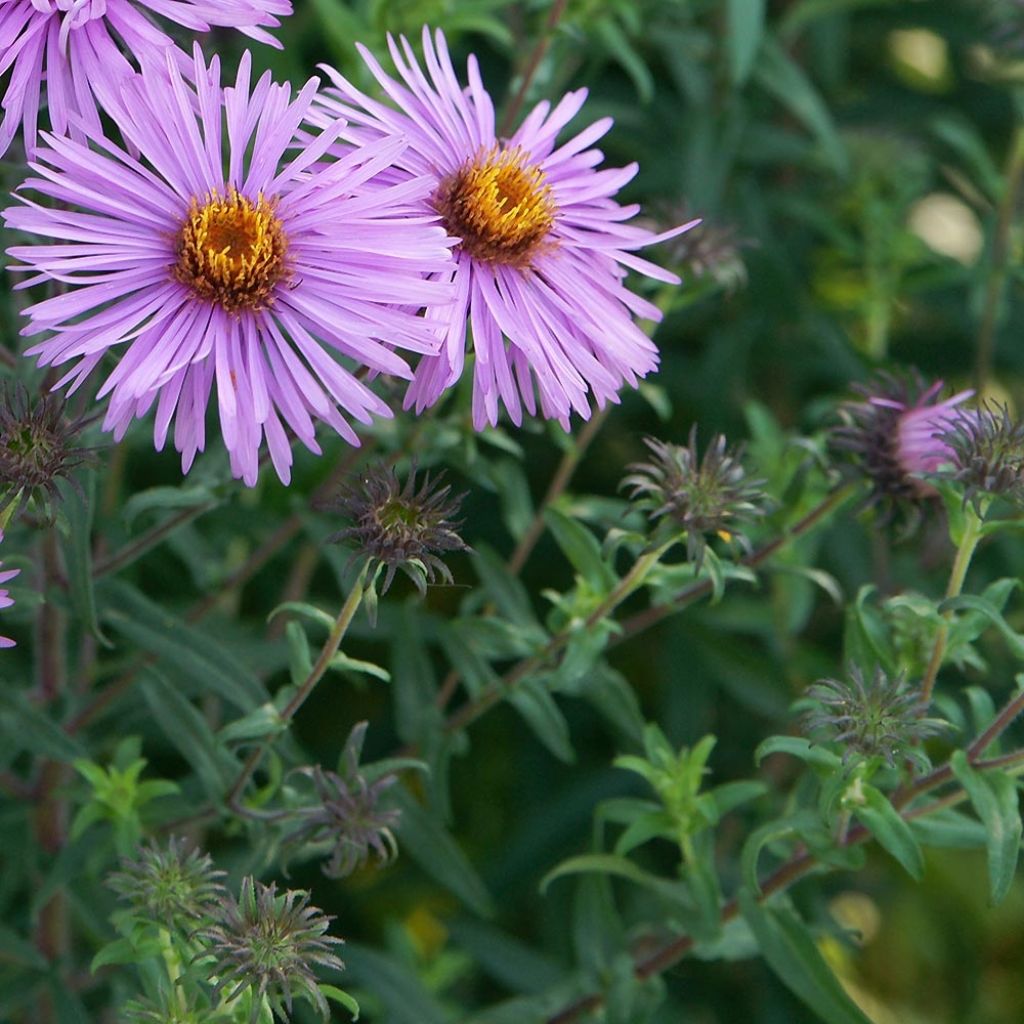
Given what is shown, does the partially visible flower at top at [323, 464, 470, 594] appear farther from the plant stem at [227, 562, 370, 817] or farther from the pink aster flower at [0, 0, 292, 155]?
the pink aster flower at [0, 0, 292, 155]

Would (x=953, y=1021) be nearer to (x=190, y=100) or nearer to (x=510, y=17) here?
(x=510, y=17)

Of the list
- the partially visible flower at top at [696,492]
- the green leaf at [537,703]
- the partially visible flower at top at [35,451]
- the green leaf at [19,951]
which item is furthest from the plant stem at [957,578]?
the green leaf at [19,951]

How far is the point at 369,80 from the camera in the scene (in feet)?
3.43

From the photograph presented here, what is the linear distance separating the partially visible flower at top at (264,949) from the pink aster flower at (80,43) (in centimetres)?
37

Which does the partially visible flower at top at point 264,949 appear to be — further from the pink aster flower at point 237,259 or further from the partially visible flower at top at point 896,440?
the partially visible flower at top at point 896,440

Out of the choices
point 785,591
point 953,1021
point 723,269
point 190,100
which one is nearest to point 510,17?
point 723,269

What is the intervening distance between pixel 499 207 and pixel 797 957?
0.49 meters

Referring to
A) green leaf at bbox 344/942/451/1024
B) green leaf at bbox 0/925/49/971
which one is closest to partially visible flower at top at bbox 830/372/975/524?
green leaf at bbox 344/942/451/1024

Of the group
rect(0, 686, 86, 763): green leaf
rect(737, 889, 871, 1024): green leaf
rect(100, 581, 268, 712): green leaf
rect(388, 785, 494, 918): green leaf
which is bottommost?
rect(0, 686, 86, 763): green leaf

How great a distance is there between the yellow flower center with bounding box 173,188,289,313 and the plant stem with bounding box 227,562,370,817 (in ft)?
0.49

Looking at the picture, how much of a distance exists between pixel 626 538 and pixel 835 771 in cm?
18

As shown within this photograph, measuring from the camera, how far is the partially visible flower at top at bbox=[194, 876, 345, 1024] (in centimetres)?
66

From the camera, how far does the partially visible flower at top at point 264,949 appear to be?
0.66 metres

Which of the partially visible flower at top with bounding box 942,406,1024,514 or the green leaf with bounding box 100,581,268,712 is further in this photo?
the green leaf with bounding box 100,581,268,712
